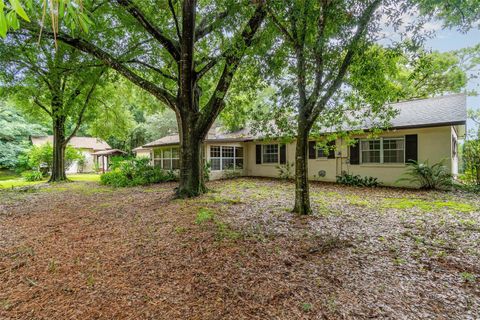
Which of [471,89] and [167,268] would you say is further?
[471,89]

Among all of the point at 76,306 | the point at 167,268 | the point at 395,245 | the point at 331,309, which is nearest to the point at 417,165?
the point at 395,245

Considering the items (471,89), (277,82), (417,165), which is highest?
(471,89)

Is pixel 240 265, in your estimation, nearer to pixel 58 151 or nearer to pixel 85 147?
pixel 58 151

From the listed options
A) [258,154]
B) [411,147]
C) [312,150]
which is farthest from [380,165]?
[258,154]

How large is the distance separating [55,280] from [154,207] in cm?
383

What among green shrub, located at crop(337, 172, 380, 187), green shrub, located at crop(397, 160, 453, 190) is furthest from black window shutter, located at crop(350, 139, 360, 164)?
green shrub, located at crop(397, 160, 453, 190)

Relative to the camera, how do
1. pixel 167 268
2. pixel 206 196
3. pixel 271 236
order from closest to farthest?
1. pixel 167 268
2. pixel 271 236
3. pixel 206 196

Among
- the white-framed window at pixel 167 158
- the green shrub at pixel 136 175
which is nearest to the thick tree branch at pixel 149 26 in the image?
the green shrub at pixel 136 175

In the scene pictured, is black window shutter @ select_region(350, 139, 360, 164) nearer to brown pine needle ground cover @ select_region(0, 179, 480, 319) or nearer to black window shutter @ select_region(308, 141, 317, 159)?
black window shutter @ select_region(308, 141, 317, 159)

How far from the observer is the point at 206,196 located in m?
8.16

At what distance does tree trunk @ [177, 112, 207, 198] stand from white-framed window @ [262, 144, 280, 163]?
7.10 meters

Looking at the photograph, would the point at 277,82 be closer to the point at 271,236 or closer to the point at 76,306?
the point at 271,236

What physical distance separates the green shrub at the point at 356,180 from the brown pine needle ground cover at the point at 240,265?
183 inches

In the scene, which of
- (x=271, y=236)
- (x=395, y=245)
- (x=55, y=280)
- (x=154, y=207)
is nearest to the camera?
(x=55, y=280)
